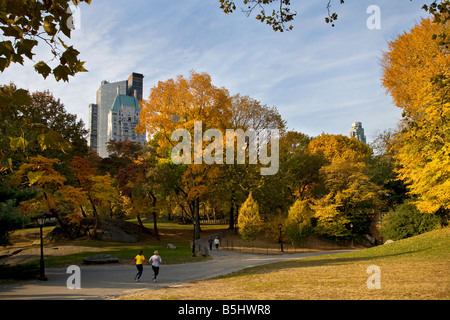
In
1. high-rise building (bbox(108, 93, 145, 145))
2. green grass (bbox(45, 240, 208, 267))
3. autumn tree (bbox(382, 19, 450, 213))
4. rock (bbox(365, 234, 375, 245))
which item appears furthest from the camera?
high-rise building (bbox(108, 93, 145, 145))

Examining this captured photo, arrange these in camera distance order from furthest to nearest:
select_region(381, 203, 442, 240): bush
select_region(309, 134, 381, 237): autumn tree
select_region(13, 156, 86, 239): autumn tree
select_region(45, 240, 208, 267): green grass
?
select_region(309, 134, 381, 237): autumn tree, select_region(381, 203, 442, 240): bush, select_region(13, 156, 86, 239): autumn tree, select_region(45, 240, 208, 267): green grass

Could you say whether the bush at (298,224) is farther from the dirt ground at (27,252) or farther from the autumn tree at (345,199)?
the dirt ground at (27,252)

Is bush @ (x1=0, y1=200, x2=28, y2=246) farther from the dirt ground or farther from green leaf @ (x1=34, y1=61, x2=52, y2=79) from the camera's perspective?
green leaf @ (x1=34, y1=61, x2=52, y2=79)

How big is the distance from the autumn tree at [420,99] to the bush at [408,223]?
174 cm

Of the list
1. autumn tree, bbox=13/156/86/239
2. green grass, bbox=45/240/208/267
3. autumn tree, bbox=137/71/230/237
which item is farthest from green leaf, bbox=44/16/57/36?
autumn tree, bbox=137/71/230/237

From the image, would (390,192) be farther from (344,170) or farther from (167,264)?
(167,264)

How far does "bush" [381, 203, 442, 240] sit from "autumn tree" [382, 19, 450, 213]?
5.71ft

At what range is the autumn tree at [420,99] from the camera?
52.4ft

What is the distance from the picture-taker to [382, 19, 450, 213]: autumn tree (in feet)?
52.4

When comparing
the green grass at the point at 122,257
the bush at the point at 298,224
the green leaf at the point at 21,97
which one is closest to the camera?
the green leaf at the point at 21,97

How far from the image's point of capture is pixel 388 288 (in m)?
8.82

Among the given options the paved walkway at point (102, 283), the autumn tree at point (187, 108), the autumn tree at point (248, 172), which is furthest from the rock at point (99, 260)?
the autumn tree at point (248, 172)

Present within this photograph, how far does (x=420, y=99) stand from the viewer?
60.7ft

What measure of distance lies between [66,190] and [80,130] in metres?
16.5
